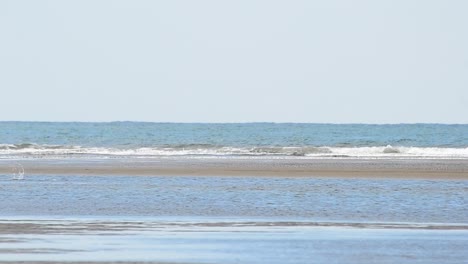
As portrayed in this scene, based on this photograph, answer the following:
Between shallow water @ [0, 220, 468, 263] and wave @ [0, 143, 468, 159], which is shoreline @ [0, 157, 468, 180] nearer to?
wave @ [0, 143, 468, 159]

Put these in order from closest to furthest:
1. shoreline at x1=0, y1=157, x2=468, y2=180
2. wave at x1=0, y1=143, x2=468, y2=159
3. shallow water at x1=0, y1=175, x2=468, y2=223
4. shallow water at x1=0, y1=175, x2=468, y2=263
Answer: shallow water at x1=0, y1=175, x2=468, y2=263
shallow water at x1=0, y1=175, x2=468, y2=223
shoreline at x1=0, y1=157, x2=468, y2=180
wave at x1=0, y1=143, x2=468, y2=159

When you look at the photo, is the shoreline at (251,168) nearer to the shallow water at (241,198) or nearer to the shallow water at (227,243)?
the shallow water at (241,198)

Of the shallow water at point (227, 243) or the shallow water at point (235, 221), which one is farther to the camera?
the shallow water at point (235, 221)

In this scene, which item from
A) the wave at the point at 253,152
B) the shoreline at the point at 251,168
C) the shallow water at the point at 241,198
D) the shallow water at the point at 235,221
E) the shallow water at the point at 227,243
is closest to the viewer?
the shallow water at the point at 227,243

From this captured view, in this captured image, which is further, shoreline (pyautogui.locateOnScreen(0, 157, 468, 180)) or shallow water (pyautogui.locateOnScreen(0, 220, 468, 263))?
shoreline (pyautogui.locateOnScreen(0, 157, 468, 180))

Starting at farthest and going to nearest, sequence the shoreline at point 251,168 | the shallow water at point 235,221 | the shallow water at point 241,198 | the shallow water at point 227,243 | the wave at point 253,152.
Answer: the wave at point 253,152
the shoreline at point 251,168
the shallow water at point 241,198
the shallow water at point 235,221
the shallow water at point 227,243

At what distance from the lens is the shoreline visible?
32.3m

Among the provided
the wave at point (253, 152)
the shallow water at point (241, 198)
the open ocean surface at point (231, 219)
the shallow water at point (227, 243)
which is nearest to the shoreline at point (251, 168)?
the open ocean surface at point (231, 219)

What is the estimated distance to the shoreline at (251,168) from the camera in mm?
32281

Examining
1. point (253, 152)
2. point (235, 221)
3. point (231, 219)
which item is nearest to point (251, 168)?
point (253, 152)

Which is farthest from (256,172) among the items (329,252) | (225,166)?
(329,252)

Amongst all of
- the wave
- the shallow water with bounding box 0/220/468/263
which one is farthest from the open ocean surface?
the wave

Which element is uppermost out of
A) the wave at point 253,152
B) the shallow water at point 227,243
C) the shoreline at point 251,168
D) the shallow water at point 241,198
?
the wave at point 253,152

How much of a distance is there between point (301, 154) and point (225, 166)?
12.3 m
